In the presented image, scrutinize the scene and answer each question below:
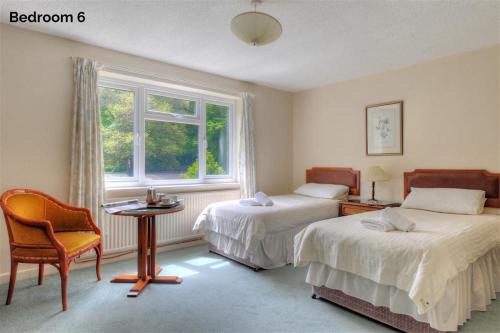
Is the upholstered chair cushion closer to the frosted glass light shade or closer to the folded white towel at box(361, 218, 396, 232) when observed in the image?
the frosted glass light shade

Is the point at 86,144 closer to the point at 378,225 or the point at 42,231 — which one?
the point at 42,231

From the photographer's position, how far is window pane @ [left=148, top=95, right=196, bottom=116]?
12.8ft

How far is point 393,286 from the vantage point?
193 cm

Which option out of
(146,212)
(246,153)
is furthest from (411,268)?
(246,153)

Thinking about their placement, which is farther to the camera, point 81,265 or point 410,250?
point 81,265

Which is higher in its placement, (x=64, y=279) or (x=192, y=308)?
(x=64, y=279)

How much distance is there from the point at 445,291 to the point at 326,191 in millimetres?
2463

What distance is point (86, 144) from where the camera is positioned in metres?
3.08

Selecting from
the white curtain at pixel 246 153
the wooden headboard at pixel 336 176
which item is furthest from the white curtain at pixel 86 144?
the wooden headboard at pixel 336 176

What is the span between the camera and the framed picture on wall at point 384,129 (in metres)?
3.87

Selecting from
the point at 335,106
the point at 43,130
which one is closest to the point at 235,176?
the point at 335,106

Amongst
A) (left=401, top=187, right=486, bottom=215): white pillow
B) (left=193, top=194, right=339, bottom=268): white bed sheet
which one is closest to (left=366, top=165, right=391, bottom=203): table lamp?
(left=401, top=187, right=486, bottom=215): white pillow

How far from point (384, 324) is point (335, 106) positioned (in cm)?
337

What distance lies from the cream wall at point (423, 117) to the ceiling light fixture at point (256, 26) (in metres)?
2.41
